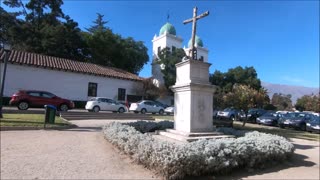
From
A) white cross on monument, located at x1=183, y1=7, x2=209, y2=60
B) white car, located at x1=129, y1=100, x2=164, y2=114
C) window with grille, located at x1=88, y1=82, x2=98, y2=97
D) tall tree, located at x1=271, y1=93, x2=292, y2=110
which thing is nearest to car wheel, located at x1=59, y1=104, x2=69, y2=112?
white car, located at x1=129, y1=100, x2=164, y2=114

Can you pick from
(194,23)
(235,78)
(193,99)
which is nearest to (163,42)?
(235,78)

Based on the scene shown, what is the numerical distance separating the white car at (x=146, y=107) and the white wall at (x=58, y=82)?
193 inches

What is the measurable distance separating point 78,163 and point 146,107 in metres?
21.9

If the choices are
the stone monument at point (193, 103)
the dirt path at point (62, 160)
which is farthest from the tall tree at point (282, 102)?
the dirt path at point (62, 160)

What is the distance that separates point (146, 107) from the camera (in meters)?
28.8

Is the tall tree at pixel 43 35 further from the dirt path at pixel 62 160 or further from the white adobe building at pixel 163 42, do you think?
the dirt path at pixel 62 160

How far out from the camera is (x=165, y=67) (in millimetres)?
42469

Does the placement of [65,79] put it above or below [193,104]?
above

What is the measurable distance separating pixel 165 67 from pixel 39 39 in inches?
725

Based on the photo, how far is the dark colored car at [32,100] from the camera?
19969 millimetres

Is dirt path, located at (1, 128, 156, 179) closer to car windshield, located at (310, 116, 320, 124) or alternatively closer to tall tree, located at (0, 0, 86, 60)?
car windshield, located at (310, 116, 320, 124)

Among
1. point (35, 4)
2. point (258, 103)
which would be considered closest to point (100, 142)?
point (258, 103)

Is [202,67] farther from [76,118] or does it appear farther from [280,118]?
[280,118]

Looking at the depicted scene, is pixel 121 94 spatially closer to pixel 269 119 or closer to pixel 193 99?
pixel 269 119
